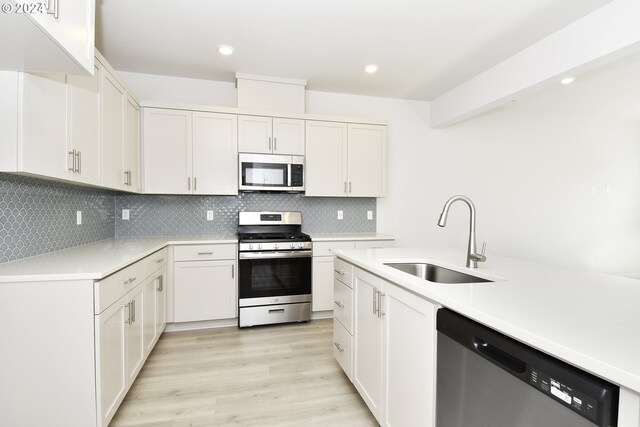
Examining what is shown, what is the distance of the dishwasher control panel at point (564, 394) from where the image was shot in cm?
68

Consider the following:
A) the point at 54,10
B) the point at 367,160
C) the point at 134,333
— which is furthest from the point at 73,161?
the point at 367,160

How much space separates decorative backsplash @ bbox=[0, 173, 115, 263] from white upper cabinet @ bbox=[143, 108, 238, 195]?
61cm

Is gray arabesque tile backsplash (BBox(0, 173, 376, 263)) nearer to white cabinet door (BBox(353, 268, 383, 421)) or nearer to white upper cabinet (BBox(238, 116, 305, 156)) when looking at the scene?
white upper cabinet (BBox(238, 116, 305, 156))

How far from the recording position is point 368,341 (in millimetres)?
1829

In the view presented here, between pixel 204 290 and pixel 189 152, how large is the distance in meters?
1.40

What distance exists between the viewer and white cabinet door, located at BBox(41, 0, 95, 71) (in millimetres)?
1221

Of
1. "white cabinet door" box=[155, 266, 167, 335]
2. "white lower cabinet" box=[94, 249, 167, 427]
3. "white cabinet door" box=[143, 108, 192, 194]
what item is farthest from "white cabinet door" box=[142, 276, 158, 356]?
"white cabinet door" box=[143, 108, 192, 194]

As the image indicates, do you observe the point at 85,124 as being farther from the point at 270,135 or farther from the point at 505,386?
the point at 505,386

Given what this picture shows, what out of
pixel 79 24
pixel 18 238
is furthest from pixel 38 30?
pixel 18 238

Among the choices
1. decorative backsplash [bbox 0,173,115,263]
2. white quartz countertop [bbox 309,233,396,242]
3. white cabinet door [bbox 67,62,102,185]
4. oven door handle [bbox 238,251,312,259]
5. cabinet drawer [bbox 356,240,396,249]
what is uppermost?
white cabinet door [bbox 67,62,102,185]

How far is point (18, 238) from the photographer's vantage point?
1.86m

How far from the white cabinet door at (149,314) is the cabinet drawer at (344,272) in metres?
1.42

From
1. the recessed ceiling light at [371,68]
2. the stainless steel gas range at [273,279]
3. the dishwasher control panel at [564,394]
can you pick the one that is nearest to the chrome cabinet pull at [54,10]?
the dishwasher control panel at [564,394]

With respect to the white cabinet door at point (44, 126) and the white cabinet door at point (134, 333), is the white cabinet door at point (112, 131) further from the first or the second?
the white cabinet door at point (134, 333)
